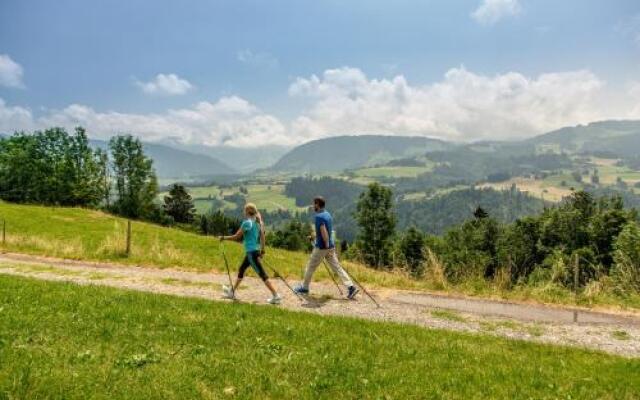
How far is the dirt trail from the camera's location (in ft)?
37.8

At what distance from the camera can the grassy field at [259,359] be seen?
6.90 m

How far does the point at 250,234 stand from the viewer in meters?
14.0

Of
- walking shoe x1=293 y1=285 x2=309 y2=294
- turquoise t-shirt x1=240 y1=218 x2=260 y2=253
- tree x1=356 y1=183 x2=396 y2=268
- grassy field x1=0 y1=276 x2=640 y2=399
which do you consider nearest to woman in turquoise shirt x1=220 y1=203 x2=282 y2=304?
turquoise t-shirt x1=240 y1=218 x2=260 y2=253

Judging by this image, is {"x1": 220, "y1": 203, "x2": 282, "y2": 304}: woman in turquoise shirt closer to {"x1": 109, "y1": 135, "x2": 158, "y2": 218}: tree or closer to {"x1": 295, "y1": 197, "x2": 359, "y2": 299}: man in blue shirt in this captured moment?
{"x1": 295, "y1": 197, "x2": 359, "y2": 299}: man in blue shirt

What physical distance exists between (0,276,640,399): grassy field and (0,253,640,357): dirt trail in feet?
5.43

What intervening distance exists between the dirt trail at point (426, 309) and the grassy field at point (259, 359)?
1.65 m

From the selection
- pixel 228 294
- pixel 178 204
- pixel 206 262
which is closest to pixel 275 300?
pixel 228 294

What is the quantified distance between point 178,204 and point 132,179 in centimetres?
1843

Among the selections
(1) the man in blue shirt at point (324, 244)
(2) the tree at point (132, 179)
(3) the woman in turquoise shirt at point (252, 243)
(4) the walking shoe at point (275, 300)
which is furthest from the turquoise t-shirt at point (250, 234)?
(2) the tree at point (132, 179)

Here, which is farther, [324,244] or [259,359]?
[324,244]

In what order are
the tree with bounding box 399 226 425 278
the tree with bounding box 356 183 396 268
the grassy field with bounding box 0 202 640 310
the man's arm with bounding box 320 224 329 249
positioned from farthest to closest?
the tree with bounding box 399 226 425 278
the tree with bounding box 356 183 396 268
the grassy field with bounding box 0 202 640 310
the man's arm with bounding box 320 224 329 249

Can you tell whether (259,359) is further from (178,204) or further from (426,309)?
(178,204)

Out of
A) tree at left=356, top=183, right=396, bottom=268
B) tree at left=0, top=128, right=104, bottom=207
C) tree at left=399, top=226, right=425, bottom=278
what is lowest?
tree at left=399, top=226, right=425, bottom=278

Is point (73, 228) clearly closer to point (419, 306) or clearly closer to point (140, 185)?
point (419, 306)
